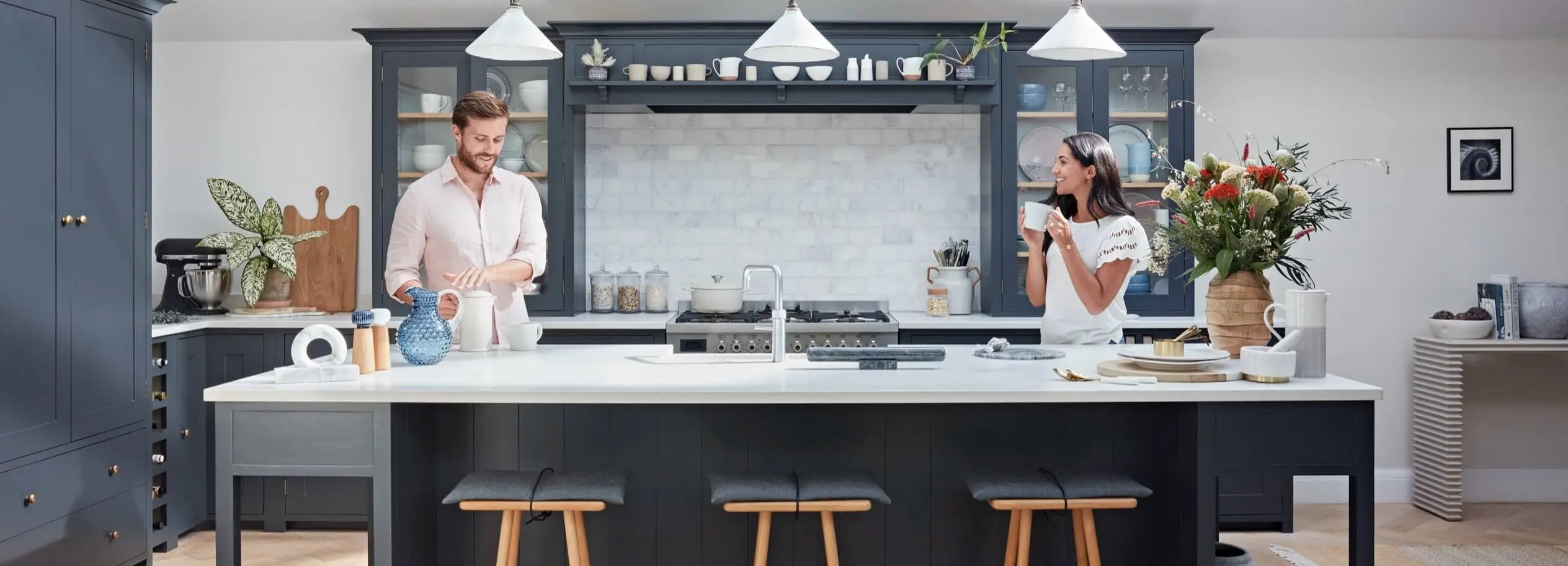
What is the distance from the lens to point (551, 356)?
3379 mm

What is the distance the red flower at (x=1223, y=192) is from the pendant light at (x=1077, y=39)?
53cm

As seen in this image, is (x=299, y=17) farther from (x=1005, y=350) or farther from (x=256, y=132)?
(x=1005, y=350)

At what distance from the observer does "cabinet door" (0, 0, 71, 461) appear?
11.0 ft

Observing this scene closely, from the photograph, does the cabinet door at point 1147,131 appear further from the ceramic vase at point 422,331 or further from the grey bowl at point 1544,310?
the ceramic vase at point 422,331

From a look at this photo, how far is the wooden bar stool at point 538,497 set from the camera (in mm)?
2688

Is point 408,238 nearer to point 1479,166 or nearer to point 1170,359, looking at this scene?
point 1170,359

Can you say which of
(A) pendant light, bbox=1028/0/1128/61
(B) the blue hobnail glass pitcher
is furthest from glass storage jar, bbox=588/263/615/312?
(A) pendant light, bbox=1028/0/1128/61

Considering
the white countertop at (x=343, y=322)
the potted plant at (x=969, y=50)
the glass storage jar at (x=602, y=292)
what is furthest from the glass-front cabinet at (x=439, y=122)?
the potted plant at (x=969, y=50)

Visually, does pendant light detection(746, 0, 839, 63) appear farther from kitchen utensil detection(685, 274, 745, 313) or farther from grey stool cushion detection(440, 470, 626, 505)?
kitchen utensil detection(685, 274, 745, 313)

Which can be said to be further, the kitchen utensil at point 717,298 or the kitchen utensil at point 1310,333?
the kitchen utensil at point 717,298

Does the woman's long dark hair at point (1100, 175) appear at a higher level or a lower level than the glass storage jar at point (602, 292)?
higher

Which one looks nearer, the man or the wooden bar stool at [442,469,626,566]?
the wooden bar stool at [442,469,626,566]

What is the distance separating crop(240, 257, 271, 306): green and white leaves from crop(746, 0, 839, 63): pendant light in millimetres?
2939

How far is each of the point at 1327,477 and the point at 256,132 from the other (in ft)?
19.2
